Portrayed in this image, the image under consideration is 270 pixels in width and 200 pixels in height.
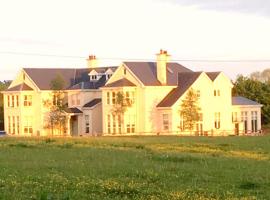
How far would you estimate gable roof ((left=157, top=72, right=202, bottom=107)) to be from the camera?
74.8 m

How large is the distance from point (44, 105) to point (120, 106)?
1135cm

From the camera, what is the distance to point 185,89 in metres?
75.4

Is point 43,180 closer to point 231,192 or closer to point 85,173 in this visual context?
point 85,173

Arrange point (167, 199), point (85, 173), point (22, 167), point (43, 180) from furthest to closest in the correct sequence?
point (22, 167) → point (85, 173) → point (43, 180) → point (167, 199)

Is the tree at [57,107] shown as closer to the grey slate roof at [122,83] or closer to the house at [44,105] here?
the house at [44,105]

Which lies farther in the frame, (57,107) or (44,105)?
(44,105)

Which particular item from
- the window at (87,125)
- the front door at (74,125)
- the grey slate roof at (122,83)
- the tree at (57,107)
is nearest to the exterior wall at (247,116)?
the grey slate roof at (122,83)

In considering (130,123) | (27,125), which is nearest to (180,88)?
(130,123)

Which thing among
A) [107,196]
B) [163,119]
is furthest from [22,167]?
[163,119]

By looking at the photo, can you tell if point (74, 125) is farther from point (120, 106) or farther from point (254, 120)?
point (254, 120)

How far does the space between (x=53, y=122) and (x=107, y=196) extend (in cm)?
6728

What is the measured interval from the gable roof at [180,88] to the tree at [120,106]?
3544mm

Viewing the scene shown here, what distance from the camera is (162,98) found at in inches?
3024

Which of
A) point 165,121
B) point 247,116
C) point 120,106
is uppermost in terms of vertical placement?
point 120,106
